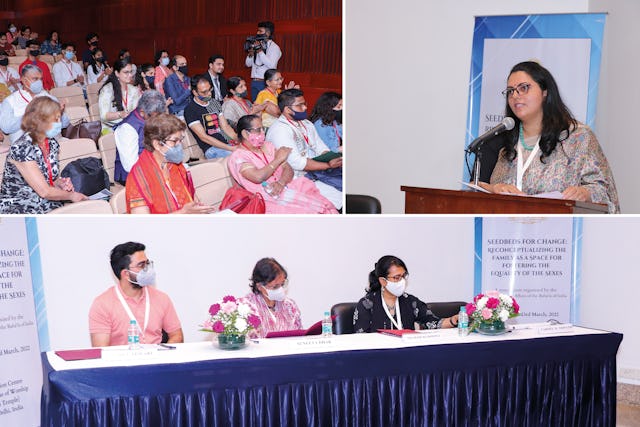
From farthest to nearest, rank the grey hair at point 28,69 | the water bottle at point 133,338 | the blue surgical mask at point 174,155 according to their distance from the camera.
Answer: the blue surgical mask at point 174,155, the grey hair at point 28,69, the water bottle at point 133,338

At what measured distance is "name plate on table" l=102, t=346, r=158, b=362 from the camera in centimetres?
376

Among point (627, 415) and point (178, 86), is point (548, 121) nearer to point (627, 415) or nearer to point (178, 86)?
point (627, 415)

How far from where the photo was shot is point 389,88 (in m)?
7.26

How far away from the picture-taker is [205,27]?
226 inches

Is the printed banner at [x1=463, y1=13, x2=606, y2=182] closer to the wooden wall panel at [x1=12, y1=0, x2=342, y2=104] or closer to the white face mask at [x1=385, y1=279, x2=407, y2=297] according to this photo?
the wooden wall panel at [x1=12, y1=0, x2=342, y2=104]

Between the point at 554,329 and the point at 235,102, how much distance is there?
2.67m

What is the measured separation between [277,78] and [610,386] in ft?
9.88

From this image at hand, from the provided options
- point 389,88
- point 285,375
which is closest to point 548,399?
point 285,375

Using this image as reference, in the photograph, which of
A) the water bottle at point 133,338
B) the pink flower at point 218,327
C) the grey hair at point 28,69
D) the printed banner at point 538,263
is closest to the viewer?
the water bottle at point 133,338

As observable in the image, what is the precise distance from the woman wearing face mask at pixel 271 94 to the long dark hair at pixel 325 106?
0.68 ft

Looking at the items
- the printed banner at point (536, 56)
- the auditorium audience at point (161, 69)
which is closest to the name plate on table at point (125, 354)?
the auditorium audience at point (161, 69)

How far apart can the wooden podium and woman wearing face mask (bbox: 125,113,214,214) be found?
1.51 metres

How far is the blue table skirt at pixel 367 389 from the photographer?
366 cm

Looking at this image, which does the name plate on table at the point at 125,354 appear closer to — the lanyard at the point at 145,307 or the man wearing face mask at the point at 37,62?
the lanyard at the point at 145,307
